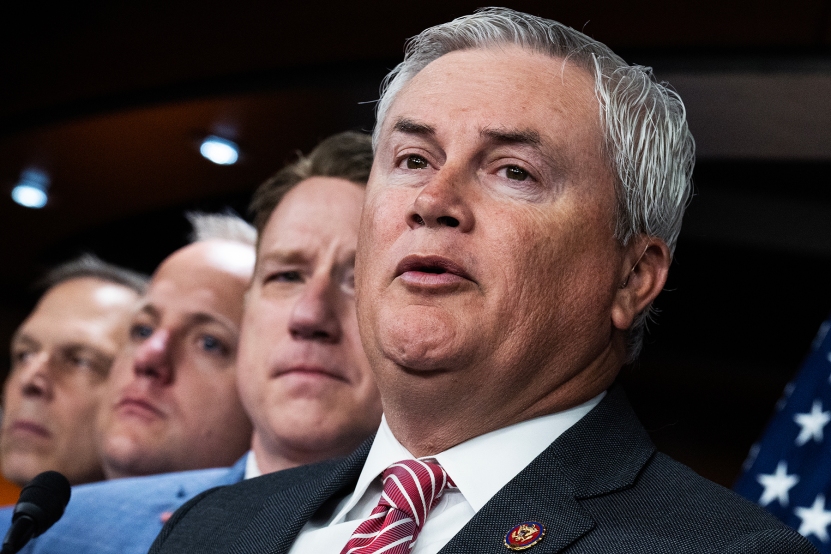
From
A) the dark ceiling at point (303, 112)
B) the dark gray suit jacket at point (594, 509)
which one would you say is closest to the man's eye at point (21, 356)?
the dark ceiling at point (303, 112)

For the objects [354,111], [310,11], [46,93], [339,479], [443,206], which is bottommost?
[339,479]

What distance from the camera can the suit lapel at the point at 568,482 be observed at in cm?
143

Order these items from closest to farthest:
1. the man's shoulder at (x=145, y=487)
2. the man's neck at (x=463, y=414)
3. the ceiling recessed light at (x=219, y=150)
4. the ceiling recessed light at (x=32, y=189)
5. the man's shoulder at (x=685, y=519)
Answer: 1. the man's shoulder at (x=685, y=519)
2. the man's neck at (x=463, y=414)
3. the man's shoulder at (x=145, y=487)
4. the ceiling recessed light at (x=219, y=150)
5. the ceiling recessed light at (x=32, y=189)

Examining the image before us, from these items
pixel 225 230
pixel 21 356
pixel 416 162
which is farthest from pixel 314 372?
pixel 21 356

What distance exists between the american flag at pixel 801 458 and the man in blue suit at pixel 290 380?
112 centimetres

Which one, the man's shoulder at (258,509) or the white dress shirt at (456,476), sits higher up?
the man's shoulder at (258,509)

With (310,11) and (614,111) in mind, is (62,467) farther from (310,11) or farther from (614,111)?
(614,111)

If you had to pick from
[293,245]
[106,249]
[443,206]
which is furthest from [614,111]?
[106,249]

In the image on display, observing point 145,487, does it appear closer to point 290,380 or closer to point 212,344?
point 290,380

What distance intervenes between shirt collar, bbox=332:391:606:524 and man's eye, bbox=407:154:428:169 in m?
0.46

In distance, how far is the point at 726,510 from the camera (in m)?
1.44

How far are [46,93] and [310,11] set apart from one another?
160 centimetres

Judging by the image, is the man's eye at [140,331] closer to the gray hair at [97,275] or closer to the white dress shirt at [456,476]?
the gray hair at [97,275]

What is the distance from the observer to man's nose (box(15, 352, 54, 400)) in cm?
380
